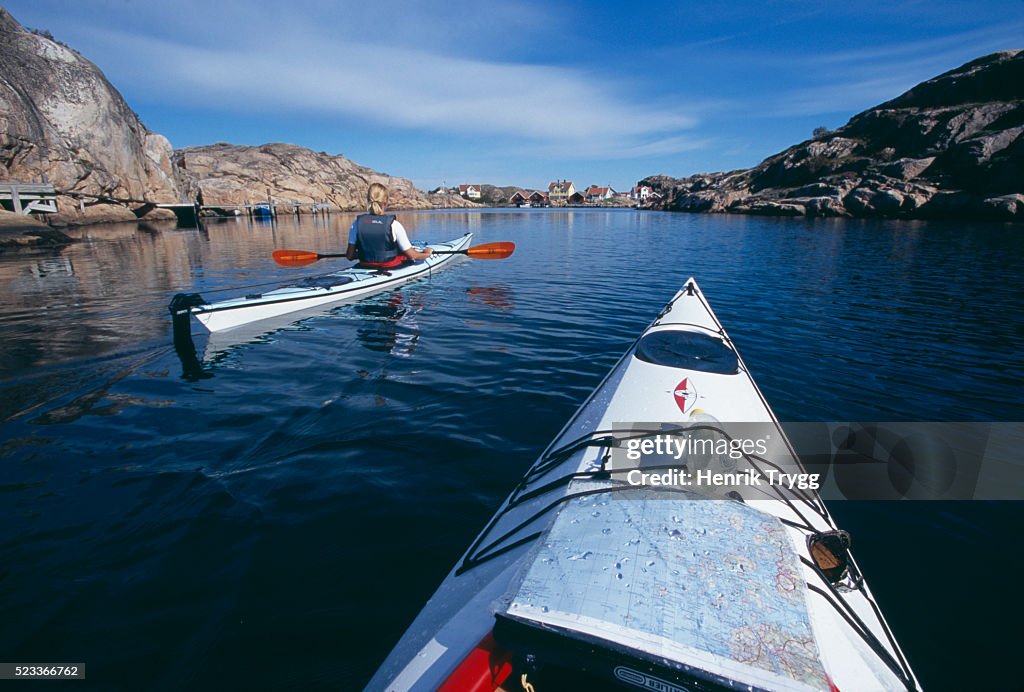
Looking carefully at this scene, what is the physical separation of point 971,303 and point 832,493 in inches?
383

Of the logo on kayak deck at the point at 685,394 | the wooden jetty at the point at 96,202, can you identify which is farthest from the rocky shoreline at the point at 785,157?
the logo on kayak deck at the point at 685,394

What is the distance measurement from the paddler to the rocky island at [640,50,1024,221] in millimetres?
40723

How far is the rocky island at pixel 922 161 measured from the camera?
1230 inches

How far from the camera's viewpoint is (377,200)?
9055 millimetres

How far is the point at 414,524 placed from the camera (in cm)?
316

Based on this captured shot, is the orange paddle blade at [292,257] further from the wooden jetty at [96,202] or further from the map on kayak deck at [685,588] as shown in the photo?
the wooden jetty at [96,202]

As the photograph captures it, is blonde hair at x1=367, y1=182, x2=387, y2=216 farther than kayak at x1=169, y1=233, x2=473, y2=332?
Yes

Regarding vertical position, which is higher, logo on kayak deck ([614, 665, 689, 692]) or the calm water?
logo on kayak deck ([614, 665, 689, 692])

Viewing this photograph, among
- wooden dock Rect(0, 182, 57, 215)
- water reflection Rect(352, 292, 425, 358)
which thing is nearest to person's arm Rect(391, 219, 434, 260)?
water reflection Rect(352, 292, 425, 358)

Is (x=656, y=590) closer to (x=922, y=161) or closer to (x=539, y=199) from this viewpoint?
(x=922, y=161)

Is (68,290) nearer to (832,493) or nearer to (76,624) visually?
(76,624)

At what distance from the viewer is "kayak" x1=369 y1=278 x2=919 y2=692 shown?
1.24 meters

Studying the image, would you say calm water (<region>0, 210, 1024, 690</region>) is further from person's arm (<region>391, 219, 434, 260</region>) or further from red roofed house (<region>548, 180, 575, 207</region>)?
red roofed house (<region>548, 180, 575, 207</region>)

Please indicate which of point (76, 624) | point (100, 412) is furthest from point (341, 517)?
point (100, 412)
